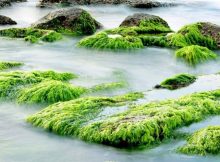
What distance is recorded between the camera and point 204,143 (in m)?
7.08

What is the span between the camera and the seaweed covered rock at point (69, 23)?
1692 cm

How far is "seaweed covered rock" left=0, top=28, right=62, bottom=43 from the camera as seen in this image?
50.9 feet

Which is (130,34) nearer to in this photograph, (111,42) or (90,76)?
(111,42)

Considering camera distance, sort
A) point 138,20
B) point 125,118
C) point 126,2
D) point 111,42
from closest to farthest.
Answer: point 125,118, point 111,42, point 138,20, point 126,2

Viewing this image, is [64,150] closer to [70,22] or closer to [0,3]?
[70,22]

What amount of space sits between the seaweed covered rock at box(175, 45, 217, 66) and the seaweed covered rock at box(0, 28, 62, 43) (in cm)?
395

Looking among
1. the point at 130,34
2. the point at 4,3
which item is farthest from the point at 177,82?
the point at 4,3

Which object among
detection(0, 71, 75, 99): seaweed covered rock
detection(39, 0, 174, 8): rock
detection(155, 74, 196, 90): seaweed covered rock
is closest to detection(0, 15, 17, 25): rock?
detection(39, 0, 174, 8): rock

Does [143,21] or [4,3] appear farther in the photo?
[4,3]

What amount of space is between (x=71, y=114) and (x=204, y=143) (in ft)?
7.11

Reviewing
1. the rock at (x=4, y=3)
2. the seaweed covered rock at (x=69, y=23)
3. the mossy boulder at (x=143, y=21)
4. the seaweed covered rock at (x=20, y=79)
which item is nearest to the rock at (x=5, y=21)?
the seaweed covered rock at (x=69, y=23)

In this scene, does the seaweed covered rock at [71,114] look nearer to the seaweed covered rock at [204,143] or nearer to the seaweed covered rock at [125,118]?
the seaweed covered rock at [125,118]

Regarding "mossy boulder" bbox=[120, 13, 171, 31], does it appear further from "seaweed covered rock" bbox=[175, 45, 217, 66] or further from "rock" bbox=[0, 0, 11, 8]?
"rock" bbox=[0, 0, 11, 8]

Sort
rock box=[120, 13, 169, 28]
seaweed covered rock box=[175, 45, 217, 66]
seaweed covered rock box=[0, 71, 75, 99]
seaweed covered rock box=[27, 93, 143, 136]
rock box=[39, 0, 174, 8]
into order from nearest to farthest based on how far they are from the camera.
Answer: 1. seaweed covered rock box=[27, 93, 143, 136]
2. seaweed covered rock box=[0, 71, 75, 99]
3. seaweed covered rock box=[175, 45, 217, 66]
4. rock box=[120, 13, 169, 28]
5. rock box=[39, 0, 174, 8]
